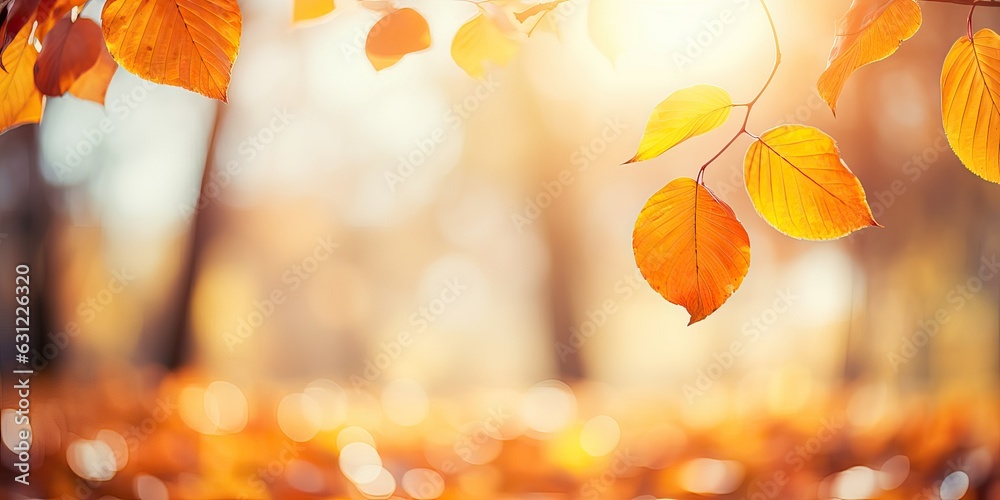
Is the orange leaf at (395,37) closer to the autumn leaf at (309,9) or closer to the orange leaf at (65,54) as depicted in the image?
the autumn leaf at (309,9)

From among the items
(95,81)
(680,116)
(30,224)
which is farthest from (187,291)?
(680,116)

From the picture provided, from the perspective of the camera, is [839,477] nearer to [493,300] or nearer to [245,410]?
[245,410]

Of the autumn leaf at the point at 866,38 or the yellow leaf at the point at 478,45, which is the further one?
the yellow leaf at the point at 478,45


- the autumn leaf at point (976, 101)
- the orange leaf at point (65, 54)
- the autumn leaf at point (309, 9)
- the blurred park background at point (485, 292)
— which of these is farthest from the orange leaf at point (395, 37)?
the blurred park background at point (485, 292)

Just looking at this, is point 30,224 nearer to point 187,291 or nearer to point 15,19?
point 187,291

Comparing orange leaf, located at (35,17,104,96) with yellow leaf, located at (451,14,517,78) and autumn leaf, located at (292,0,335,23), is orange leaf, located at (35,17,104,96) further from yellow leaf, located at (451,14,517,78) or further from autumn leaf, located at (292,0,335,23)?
yellow leaf, located at (451,14,517,78)

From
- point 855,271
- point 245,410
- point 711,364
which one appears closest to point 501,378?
point 711,364
